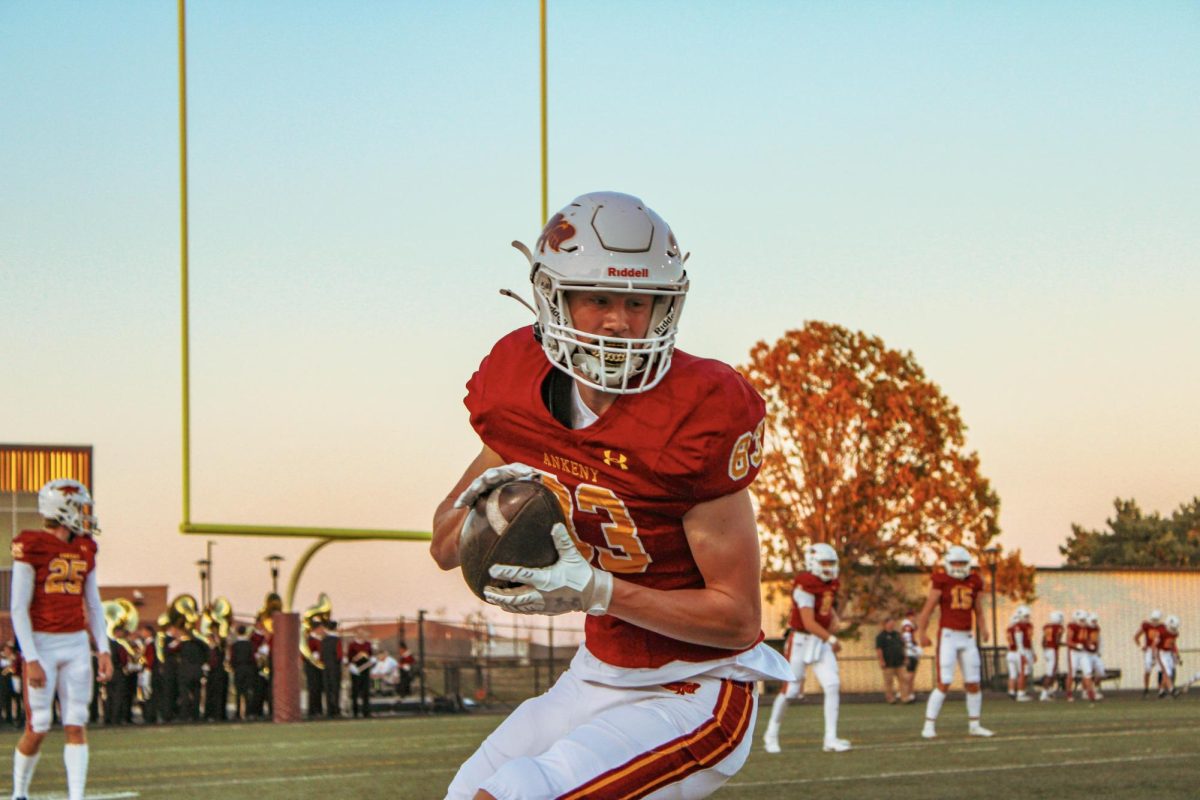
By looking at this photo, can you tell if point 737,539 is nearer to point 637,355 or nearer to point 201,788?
point 637,355

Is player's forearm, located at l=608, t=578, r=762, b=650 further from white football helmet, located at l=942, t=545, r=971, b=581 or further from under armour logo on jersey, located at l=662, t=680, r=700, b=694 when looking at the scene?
white football helmet, located at l=942, t=545, r=971, b=581

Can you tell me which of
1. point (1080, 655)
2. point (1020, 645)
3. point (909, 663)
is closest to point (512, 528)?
point (909, 663)

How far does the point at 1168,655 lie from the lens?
28.6 m

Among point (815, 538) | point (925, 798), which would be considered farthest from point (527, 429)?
point (815, 538)

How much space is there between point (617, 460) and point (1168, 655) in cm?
2764

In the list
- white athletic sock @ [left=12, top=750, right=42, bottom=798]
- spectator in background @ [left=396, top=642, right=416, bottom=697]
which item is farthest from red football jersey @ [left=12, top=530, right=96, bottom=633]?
spectator in background @ [left=396, top=642, right=416, bottom=697]

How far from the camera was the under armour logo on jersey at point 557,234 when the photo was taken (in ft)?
11.3

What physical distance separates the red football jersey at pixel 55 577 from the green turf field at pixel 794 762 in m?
1.14

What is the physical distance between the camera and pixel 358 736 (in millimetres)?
15742

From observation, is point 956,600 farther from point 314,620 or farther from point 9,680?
point 9,680

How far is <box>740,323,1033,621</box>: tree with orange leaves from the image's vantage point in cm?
3300

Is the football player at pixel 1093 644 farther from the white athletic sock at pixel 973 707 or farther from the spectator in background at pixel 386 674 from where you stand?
the white athletic sock at pixel 973 707

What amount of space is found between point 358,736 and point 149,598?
41.6 meters

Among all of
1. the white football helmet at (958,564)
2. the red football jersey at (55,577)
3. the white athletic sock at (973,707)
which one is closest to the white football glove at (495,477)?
the red football jersey at (55,577)
